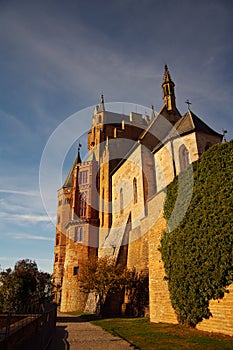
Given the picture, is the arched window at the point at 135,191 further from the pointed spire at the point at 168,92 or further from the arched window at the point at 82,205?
the arched window at the point at 82,205

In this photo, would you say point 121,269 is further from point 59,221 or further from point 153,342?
point 59,221

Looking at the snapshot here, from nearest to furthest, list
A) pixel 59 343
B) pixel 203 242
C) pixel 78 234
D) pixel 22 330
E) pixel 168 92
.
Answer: pixel 22 330 < pixel 59 343 < pixel 203 242 < pixel 168 92 < pixel 78 234

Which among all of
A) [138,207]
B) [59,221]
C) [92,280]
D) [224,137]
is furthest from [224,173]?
[59,221]

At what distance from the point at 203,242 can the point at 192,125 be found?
13070 mm

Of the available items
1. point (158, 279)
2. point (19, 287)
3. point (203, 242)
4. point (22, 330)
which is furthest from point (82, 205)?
point (22, 330)

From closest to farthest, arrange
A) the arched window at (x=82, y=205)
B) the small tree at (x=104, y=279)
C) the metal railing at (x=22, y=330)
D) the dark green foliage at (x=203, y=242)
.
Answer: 1. the metal railing at (x=22, y=330)
2. the dark green foliage at (x=203, y=242)
3. the small tree at (x=104, y=279)
4. the arched window at (x=82, y=205)

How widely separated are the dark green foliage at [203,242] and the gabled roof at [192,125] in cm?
946

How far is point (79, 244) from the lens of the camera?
103 ft

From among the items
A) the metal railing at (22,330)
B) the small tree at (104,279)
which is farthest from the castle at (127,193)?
the metal railing at (22,330)

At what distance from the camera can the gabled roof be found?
21.2m

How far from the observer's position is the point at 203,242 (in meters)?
10.6

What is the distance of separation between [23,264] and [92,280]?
10674 mm

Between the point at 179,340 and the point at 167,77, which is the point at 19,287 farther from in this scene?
the point at 167,77

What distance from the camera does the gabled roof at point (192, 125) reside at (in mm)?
21203
